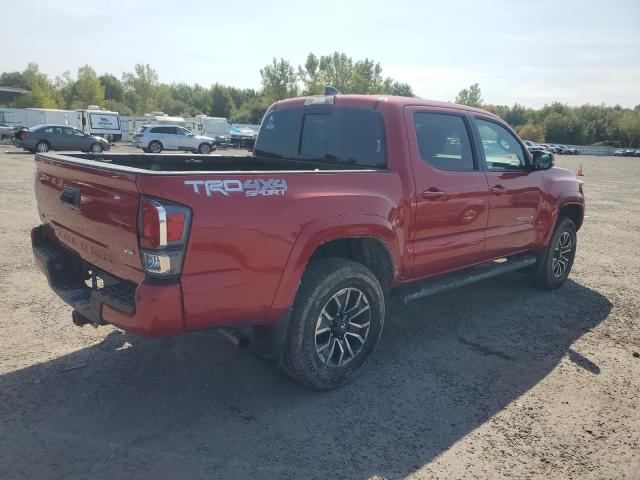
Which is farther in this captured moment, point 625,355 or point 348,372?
point 625,355

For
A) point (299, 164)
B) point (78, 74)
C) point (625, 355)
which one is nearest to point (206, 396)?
point (299, 164)

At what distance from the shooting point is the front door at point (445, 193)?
12.4 feet

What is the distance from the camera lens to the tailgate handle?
9.66 feet

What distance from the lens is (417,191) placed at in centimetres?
370

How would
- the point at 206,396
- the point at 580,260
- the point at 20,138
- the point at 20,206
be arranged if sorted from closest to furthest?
the point at 206,396, the point at 580,260, the point at 20,206, the point at 20,138

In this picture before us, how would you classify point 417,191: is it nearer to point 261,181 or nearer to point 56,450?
point 261,181

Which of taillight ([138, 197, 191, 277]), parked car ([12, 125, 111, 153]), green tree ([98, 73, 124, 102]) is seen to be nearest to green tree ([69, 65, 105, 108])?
green tree ([98, 73, 124, 102])

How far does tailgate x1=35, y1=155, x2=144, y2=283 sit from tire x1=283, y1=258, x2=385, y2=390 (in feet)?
3.44

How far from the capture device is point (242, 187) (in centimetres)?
264

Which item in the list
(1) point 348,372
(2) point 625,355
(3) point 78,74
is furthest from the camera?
(3) point 78,74

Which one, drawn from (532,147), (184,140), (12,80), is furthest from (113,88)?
(532,147)

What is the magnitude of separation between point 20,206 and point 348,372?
8.63 m

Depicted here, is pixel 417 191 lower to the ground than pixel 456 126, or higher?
lower

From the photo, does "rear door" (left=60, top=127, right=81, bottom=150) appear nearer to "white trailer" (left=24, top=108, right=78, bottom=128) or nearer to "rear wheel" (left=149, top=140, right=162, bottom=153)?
"rear wheel" (left=149, top=140, right=162, bottom=153)
